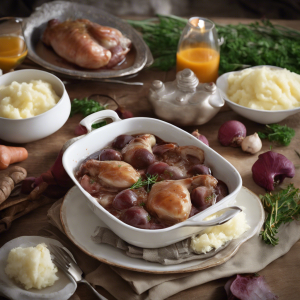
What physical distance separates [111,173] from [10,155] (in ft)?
2.50

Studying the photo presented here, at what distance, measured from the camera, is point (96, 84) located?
290 cm

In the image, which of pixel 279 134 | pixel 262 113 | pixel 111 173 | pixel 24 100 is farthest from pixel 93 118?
pixel 279 134

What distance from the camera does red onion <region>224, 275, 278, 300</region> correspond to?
1.46m

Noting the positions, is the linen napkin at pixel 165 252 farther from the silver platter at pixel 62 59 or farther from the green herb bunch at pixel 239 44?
the green herb bunch at pixel 239 44

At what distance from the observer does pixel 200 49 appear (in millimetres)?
2658

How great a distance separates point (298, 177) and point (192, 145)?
2.37ft

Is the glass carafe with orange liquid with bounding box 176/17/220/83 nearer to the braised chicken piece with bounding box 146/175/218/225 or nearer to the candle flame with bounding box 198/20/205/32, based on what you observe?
the candle flame with bounding box 198/20/205/32

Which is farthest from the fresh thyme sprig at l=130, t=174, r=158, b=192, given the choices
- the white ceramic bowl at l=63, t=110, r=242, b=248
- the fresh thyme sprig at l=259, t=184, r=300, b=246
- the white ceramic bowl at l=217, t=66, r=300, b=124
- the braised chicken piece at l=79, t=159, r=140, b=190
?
the white ceramic bowl at l=217, t=66, r=300, b=124

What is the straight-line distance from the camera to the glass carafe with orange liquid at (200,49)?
2.60 m

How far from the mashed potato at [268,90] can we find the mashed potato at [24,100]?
1.22 metres

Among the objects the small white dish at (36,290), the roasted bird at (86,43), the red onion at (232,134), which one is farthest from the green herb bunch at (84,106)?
the small white dish at (36,290)

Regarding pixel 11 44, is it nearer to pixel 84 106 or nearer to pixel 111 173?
pixel 84 106

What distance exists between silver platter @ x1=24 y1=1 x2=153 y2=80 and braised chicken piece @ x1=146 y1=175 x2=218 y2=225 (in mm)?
1330

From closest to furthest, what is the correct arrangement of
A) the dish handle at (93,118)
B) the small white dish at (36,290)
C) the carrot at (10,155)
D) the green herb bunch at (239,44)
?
the small white dish at (36,290) → the dish handle at (93,118) → the carrot at (10,155) → the green herb bunch at (239,44)
